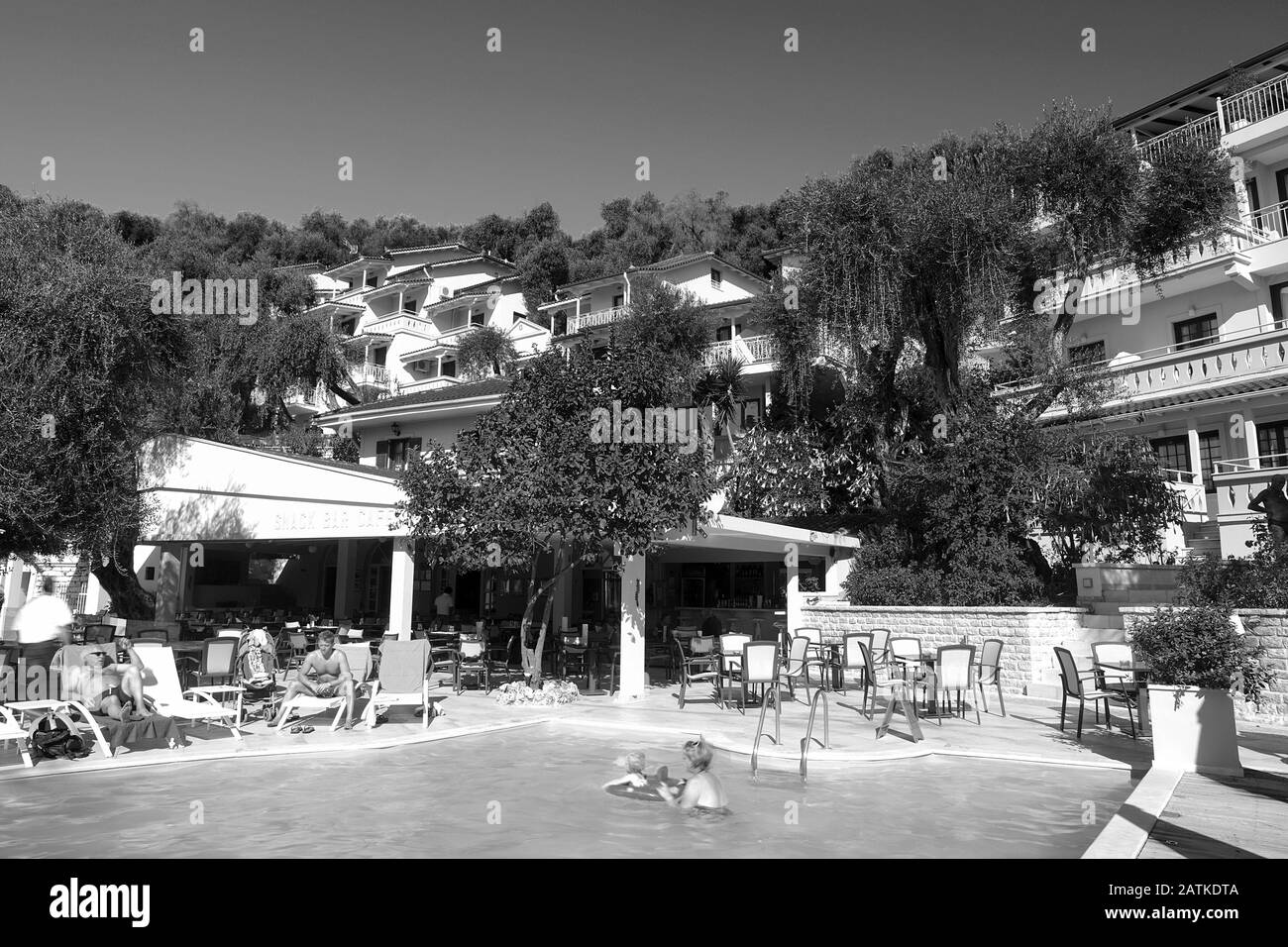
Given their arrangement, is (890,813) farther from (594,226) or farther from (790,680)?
(594,226)

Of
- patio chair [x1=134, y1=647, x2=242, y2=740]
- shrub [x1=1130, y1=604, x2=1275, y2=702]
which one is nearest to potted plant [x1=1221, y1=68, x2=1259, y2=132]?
shrub [x1=1130, y1=604, x2=1275, y2=702]

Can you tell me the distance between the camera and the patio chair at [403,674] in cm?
1146

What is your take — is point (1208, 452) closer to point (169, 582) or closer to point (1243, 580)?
point (1243, 580)

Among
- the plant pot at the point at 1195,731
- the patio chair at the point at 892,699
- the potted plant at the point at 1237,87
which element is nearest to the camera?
the plant pot at the point at 1195,731

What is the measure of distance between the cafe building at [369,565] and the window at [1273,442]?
11859mm

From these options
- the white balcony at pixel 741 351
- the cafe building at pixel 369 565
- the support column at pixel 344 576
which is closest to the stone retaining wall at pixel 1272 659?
the cafe building at pixel 369 565

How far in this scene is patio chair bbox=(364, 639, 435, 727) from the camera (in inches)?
451

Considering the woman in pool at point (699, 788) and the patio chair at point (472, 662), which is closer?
the woman in pool at point (699, 788)

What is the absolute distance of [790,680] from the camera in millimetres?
13906

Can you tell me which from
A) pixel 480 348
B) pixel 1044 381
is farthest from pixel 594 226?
pixel 1044 381

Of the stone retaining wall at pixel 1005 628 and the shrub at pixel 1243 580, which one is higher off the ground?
the shrub at pixel 1243 580

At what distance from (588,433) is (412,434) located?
1637 cm

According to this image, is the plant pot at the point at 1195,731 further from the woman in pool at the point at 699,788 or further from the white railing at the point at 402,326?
the white railing at the point at 402,326
